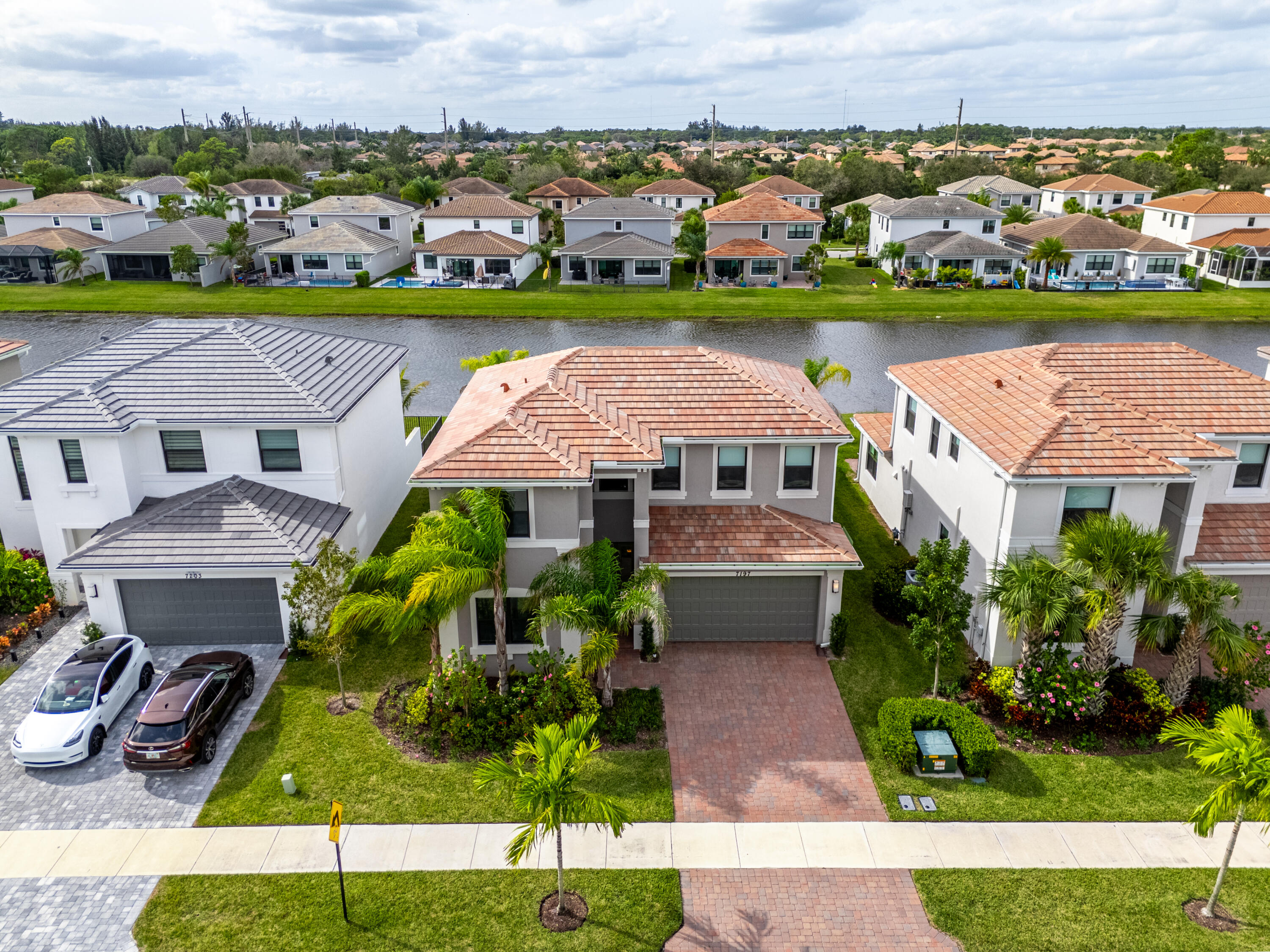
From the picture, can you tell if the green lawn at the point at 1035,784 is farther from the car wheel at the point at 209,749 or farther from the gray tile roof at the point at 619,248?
the gray tile roof at the point at 619,248

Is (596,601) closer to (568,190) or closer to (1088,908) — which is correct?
(1088,908)

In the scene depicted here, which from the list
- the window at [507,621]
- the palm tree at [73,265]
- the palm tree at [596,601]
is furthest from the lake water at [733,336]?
the palm tree at [596,601]

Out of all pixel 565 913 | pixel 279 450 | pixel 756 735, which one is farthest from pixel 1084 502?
pixel 279 450

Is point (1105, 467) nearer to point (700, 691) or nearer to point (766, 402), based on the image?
point (766, 402)

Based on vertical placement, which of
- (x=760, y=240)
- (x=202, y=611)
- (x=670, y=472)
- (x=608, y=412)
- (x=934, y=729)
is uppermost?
(x=608, y=412)

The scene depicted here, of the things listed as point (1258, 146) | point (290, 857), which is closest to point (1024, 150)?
point (1258, 146)

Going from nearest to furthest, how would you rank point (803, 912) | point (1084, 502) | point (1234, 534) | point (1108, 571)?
point (803, 912)
point (1108, 571)
point (1084, 502)
point (1234, 534)

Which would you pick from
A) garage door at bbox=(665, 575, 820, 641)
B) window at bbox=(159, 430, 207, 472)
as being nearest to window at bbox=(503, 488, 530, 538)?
garage door at bbox=(665, 575, 820, 641)
